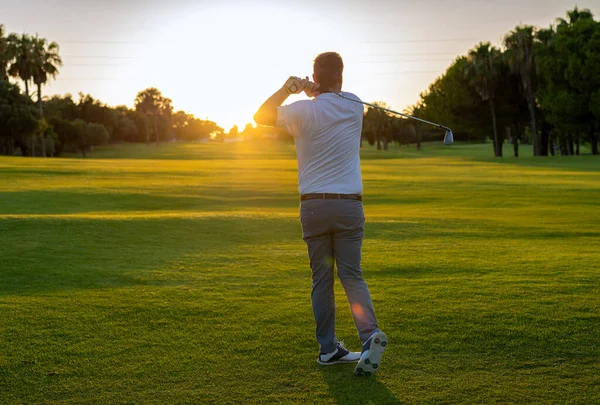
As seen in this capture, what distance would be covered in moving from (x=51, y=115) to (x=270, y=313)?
11399 centimetres

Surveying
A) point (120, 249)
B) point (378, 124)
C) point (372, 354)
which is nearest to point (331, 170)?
point (372, 354)

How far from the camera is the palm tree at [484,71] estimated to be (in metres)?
87.2

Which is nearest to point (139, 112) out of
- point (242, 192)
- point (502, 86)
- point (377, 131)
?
point (377, 131)

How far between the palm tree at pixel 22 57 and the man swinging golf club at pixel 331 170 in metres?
93.7

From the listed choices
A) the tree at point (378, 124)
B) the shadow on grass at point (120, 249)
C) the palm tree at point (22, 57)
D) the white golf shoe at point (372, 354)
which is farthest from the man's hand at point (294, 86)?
the tree at point (378, 124)

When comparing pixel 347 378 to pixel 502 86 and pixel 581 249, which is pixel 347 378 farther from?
pixel 502 86

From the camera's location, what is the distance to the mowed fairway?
563 cm

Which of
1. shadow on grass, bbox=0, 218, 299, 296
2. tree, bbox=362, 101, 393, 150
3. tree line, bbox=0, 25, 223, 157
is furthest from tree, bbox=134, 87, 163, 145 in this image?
shadow on grass, bbox=0, 218, 299, 296

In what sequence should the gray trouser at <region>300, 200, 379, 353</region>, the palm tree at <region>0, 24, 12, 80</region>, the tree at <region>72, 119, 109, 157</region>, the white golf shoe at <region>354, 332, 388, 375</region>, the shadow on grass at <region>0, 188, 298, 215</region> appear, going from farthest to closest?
the tree at <region>72, 119, 109, 157</region> → the palm tree at <region>0, 24, 12, 80</region> → the shadow on grass at <region>0, 188, 298, 215</region> → the gray trouser at <region>300, 200, 379, 353</region> → the white golf shoe at <region>354, 332, 388, 375</region>

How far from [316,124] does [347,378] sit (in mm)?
1973

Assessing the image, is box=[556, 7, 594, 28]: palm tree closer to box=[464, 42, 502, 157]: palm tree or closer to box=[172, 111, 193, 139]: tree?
box=[464, 42, 502, 157]: palm tree

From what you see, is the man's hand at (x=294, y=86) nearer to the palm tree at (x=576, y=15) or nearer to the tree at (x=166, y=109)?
the palm tree at (x=576, y=15)

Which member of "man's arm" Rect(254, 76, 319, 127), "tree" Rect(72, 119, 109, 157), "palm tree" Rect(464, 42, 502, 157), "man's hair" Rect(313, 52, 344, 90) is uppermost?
"palm tree" Rect(464, 42, 502, 157)

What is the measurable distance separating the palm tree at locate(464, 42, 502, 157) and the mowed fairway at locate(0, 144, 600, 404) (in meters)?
72.3
